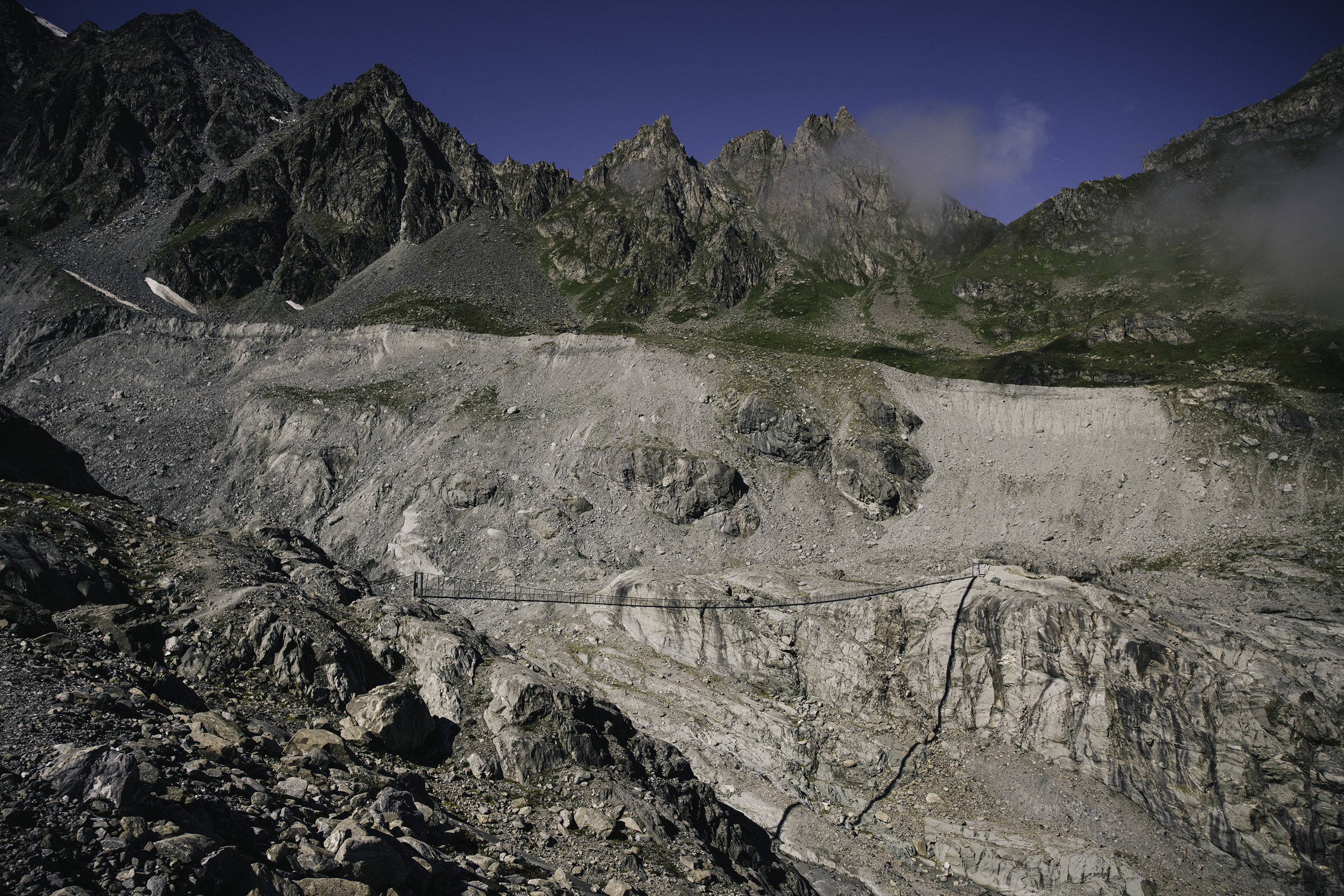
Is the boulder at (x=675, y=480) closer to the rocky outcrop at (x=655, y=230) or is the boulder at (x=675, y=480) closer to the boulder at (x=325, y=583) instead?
the boulder at (x=325, y=583)

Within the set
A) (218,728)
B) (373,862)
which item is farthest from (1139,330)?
(218,728)

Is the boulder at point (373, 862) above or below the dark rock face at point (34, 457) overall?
below

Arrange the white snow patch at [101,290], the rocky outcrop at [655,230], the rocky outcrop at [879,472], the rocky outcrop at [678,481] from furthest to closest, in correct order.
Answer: the rocky outcrop at [655,230], the white snow patch at [101,290], the rocky outcrop at [879,472], the rocky outcrop at [678,481]

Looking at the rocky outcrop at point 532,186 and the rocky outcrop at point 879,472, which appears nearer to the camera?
the rocky outcrop at point 879,472

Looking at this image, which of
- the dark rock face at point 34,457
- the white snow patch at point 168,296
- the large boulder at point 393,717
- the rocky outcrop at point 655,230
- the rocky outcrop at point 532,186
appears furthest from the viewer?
the rocky outcrop at point 532,186

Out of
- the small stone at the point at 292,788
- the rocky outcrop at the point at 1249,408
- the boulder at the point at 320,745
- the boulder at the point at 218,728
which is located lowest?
the boulder at the point at 320,745

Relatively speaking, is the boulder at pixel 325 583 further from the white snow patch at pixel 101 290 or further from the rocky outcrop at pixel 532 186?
the rocky outcrop at pixel 532 186

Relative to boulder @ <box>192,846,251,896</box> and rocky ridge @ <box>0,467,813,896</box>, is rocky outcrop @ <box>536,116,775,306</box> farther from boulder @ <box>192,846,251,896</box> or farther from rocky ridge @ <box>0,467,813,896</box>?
boulder @ <box>192,846,251,896</box>

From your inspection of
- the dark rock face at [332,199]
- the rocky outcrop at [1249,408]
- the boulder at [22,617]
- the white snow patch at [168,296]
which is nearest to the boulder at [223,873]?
the boulder at [22,617]
